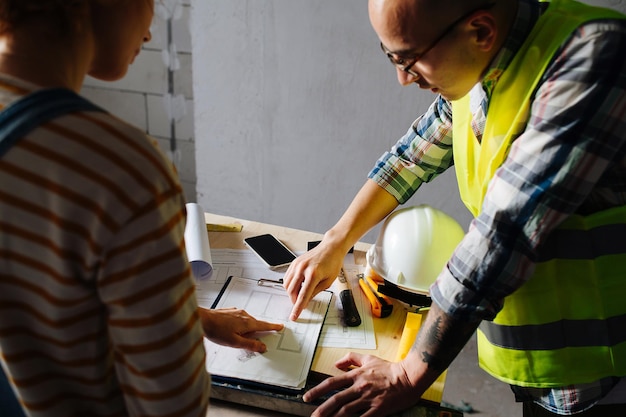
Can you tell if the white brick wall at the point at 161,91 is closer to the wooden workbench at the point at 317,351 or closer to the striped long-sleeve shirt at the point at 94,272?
the wooden workbench at the point at 317,351

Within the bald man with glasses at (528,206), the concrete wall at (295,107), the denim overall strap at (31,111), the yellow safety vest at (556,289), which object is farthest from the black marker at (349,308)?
the concrete wall at (295,107)

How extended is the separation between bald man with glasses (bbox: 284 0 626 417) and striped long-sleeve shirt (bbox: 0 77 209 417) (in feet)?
1.39

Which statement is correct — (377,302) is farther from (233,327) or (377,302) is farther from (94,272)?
(94,272)

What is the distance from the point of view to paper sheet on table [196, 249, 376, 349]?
106 centimetres

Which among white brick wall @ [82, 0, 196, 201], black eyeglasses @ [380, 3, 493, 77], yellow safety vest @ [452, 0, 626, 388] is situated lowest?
white brick wall @ [82, 0, 196, 201]

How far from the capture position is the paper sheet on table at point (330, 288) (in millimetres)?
1063

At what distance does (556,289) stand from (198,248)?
0.76 meters

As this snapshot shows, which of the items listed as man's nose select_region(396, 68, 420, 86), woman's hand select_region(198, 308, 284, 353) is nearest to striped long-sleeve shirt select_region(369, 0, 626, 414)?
man's nose select_region(396, 68, 420, 86)

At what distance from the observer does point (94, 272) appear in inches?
19.5

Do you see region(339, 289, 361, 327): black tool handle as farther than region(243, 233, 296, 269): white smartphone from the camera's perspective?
No

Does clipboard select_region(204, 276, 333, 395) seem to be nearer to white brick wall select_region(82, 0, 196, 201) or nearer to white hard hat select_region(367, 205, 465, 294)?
white hard hat select_region(367, 205, 465, 294)

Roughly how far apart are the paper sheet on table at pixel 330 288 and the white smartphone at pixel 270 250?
0.02m

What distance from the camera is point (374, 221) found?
4.25 feet

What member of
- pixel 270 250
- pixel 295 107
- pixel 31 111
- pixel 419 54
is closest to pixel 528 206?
pixel 419 54
